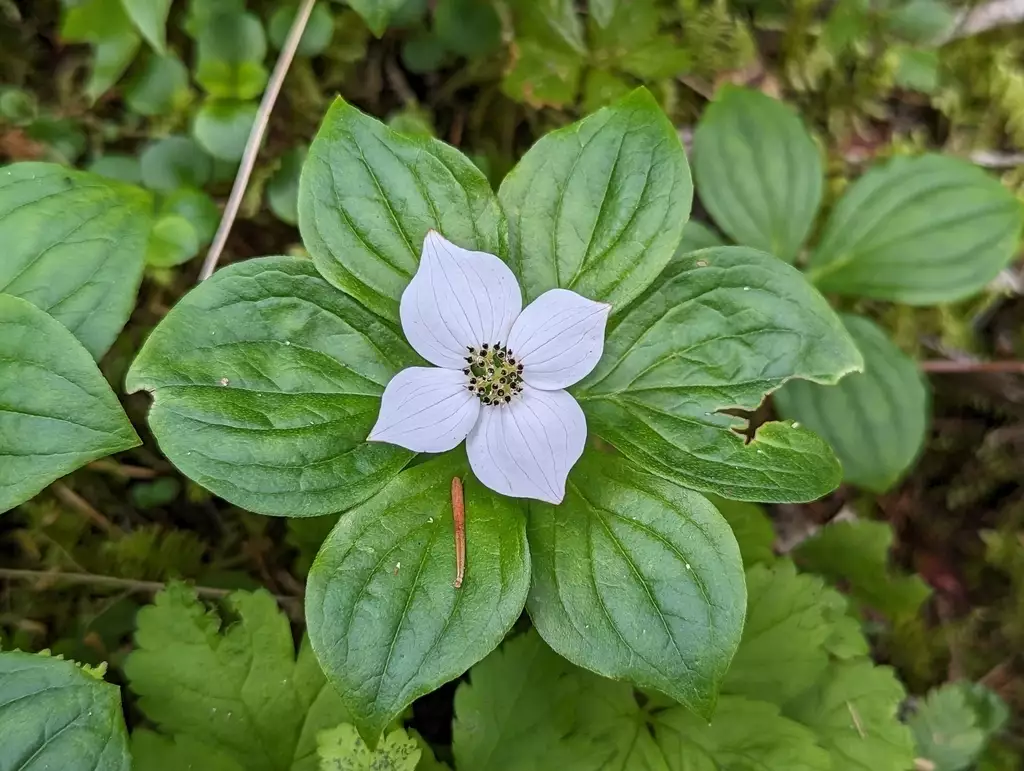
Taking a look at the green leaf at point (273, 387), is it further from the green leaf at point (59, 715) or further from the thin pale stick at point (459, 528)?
the green leaf at point (59, 715)

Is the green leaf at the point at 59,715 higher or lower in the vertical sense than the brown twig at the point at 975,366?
higher

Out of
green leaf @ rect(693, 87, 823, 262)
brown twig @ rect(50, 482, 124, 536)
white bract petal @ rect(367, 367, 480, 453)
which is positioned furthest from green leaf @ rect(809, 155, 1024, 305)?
brown twig @ rect(50, 482, 124, 536)

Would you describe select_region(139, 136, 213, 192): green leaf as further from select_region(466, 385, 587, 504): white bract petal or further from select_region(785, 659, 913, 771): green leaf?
select_region(785, 659, 913, 771): green leaf

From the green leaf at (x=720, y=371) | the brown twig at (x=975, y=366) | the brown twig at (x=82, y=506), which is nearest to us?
the green leaf at (x=720, y=371)

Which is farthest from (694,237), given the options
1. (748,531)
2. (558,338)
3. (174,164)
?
(174,164)

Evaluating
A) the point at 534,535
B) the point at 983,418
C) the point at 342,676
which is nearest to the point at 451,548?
the point at 534,535

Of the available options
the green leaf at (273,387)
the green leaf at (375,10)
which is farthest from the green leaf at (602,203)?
the green leaf at (375,10)

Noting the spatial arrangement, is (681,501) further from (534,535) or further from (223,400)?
(223,400)
